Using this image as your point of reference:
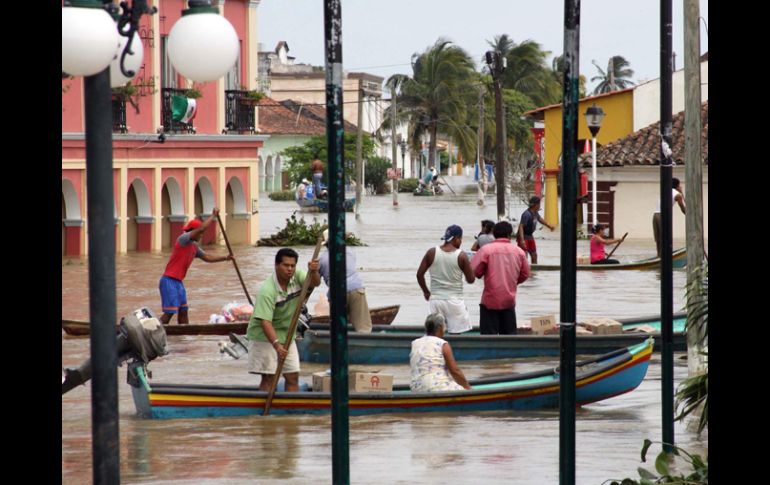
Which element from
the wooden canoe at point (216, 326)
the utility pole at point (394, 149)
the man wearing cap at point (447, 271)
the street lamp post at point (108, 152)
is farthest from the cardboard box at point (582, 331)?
the utility pole at point (394, 149)

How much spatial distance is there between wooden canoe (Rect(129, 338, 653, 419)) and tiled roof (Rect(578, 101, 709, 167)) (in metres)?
26.2

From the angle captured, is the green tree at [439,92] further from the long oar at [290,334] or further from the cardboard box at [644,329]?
the long oar at [290,334]

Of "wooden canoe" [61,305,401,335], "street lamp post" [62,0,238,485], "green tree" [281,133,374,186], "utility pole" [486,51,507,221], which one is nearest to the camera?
"street lamp post" [62,0,238,485]

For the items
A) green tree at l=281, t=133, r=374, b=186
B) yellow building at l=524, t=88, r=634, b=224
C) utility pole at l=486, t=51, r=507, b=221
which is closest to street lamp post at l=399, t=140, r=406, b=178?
green tree at l=281, t=133, r=374, b=186

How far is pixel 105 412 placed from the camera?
5.96 m

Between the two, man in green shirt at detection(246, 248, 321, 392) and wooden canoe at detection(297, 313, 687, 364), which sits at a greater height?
man in green shirt at detection(246, 248, 321, 392)

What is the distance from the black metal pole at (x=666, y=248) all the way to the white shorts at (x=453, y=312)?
545 cm

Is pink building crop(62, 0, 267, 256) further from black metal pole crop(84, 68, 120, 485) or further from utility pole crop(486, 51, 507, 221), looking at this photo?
black metal pole crop(84, 68, 120, 485)

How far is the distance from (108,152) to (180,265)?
38.2 ft

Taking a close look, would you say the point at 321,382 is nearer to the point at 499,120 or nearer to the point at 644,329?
the point at 644,329

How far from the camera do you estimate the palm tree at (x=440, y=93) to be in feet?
299

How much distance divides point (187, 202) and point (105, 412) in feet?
106

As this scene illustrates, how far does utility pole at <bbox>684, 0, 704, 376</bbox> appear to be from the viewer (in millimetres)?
13305
